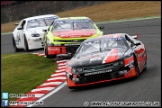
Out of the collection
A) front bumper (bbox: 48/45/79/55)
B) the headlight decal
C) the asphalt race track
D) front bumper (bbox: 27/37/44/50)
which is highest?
the headlight decal

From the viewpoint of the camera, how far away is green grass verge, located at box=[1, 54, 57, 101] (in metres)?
11.8

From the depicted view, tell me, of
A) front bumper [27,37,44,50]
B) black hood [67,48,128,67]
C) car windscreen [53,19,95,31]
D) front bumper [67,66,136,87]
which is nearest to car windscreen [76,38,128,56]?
black hood [67,48,128,67]

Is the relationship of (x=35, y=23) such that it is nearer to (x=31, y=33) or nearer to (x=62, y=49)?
(x=31, y=33)

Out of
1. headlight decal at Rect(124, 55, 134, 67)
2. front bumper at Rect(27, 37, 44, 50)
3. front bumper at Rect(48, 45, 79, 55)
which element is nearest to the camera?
headlight decal at Rect(124, 55, 134, 67)

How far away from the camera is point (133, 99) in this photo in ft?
28.1

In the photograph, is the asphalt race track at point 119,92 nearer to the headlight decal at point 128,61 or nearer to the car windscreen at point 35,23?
the headlight decal at point 128,61

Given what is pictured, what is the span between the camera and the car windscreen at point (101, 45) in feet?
37.5

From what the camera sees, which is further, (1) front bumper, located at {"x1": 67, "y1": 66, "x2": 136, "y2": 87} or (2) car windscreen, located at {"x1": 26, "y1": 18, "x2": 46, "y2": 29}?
(2) car windscreen, located at {"x1": 26, "y1": 18, "x2": 46, "y2": 29}

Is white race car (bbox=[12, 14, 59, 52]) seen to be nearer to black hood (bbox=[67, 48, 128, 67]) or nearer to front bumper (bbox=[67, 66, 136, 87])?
black hood (bbox=[67, 48, 128, 67])

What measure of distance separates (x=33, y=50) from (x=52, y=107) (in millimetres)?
11271

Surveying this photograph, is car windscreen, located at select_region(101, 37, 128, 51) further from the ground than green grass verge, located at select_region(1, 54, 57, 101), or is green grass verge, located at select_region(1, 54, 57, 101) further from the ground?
car windscreen, located at select_region(101, 37, 128, 51)

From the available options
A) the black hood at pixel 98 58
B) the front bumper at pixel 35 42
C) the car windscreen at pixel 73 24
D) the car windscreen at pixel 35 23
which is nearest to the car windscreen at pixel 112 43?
the black hood at pixel 98 58

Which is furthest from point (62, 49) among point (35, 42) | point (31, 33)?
point (31, 33)

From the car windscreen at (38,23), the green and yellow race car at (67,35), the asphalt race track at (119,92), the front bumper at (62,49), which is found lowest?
the car windscreen at (38,23)
